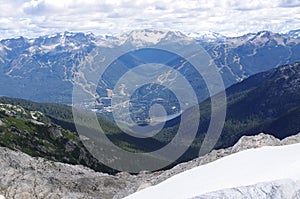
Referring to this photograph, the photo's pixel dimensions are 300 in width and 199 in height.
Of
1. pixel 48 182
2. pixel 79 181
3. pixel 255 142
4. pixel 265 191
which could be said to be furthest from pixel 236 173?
pixel 79 181

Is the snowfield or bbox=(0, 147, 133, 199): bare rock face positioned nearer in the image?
the snowfield

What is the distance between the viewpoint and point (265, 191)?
32.0 m

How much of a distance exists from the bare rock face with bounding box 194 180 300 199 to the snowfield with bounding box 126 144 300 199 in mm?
968

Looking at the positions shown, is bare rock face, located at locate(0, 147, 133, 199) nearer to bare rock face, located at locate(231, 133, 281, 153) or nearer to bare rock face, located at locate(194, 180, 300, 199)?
bare rock face, located at locate(231, 133, 281, 153)

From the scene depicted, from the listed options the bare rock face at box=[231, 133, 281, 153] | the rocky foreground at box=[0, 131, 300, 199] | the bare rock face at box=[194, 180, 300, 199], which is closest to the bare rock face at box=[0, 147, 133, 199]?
the rocky foreground at box=[0, 131, 300, 199]

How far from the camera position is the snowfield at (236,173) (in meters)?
34.7

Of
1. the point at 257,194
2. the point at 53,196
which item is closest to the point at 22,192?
the point at 53,196

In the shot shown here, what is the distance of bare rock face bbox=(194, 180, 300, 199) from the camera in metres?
31.5

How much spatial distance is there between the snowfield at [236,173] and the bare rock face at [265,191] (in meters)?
0.97

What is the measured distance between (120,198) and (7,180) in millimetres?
16719

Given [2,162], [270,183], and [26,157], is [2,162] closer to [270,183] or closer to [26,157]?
[26,157]

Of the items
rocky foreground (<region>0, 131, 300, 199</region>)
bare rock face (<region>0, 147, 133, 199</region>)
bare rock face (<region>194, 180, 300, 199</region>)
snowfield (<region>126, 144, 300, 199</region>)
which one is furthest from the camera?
bare rock face (<region>0, 147, 133, 199</region>)

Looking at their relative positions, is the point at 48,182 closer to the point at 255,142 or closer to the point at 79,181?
the point at 79,181

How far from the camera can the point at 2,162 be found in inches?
2419
